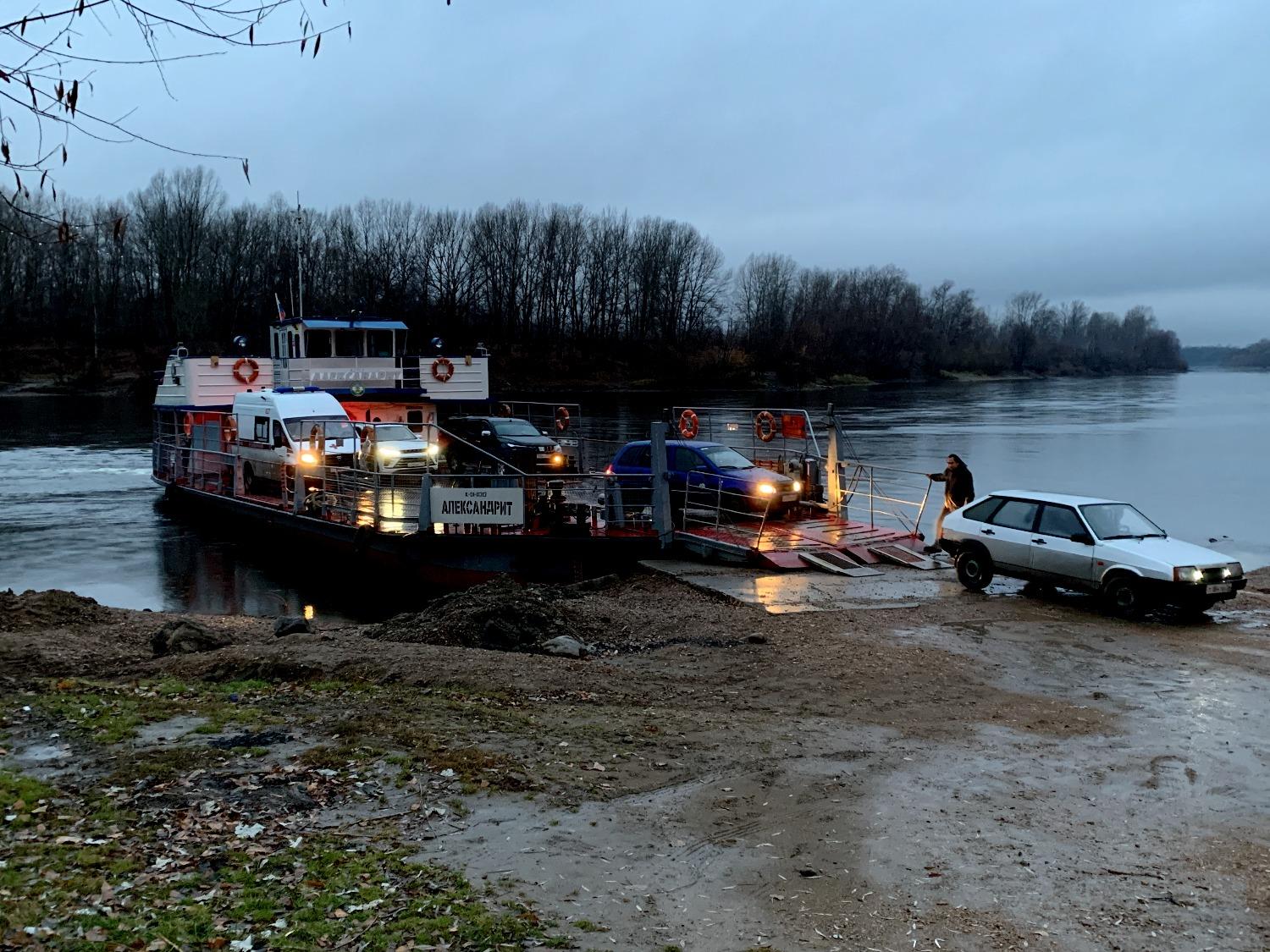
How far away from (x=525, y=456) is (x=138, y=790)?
72.4ft

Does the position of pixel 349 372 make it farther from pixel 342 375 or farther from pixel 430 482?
pixel 430 482

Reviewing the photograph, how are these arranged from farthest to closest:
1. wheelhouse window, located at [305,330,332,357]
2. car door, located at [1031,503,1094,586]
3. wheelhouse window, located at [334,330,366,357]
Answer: wheelhouse window, located at [334,330,366,357]
wheelhouse window, located at [305,330,332,357]
car door, located at [1031,503,1094,586]

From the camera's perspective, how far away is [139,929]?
517cm

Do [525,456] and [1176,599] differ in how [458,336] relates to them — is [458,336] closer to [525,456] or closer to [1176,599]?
[525,456]

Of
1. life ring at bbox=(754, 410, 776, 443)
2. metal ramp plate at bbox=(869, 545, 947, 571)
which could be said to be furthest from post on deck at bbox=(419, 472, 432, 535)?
metal ramp plate at bbox=(869, 545, 947, 571)

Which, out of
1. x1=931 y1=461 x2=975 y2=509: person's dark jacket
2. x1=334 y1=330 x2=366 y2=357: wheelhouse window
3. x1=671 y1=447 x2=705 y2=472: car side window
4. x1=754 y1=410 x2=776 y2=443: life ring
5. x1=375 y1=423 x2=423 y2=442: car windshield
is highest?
x1=334 y1=330 x2=366 y2=357: wheelhouse window

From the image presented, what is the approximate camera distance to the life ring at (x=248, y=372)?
32469 mm

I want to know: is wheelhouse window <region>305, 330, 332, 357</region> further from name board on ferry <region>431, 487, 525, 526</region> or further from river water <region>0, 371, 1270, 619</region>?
name board on ferry <region>431, 487, 525, 526</region>

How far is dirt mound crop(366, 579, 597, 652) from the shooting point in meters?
13.4

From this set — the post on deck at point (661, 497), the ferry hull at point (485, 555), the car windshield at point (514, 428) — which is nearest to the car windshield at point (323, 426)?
the ferry hull at point (485, 555)

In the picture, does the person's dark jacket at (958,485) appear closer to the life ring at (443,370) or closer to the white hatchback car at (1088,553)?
the white hatchback car at (1088,553)

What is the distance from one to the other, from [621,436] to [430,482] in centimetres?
3155

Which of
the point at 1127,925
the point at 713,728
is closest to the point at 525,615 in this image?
the point at 713,728

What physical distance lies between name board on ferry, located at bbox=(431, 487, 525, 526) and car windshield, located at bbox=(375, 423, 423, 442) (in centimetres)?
735
